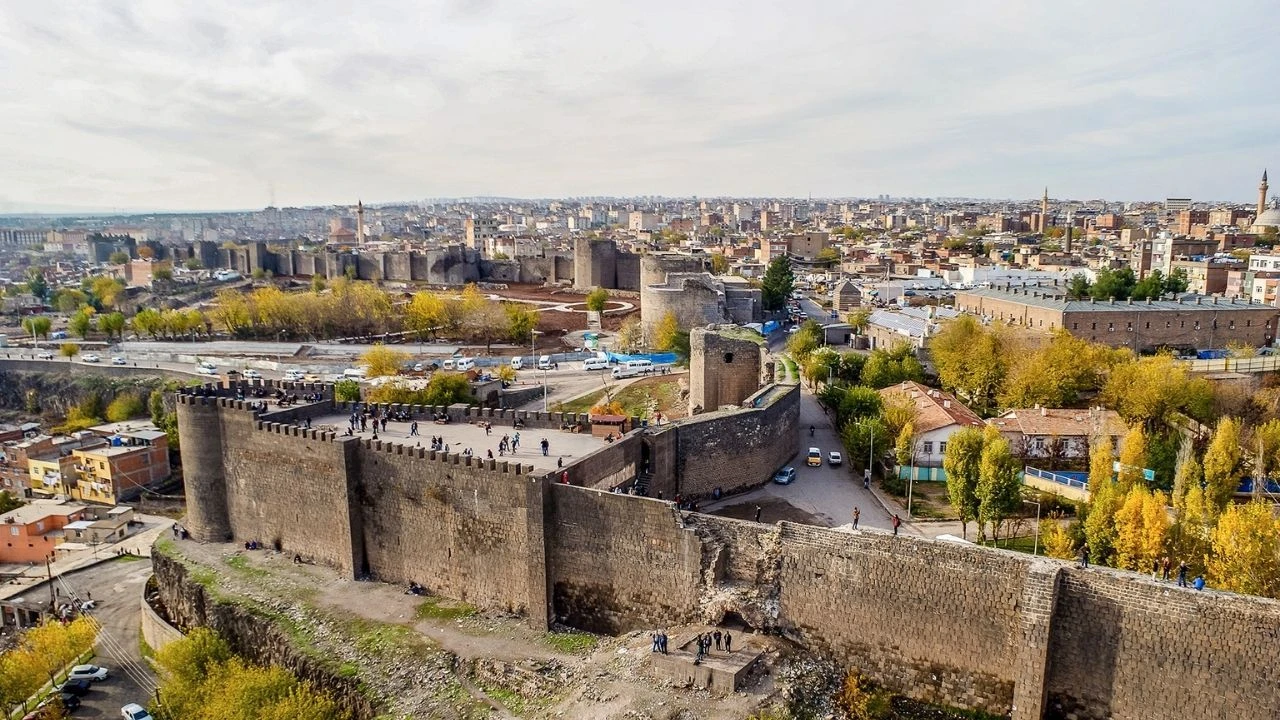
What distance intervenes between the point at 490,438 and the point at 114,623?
46.2 ft

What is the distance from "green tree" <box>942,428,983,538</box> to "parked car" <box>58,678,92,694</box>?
23.9 metres

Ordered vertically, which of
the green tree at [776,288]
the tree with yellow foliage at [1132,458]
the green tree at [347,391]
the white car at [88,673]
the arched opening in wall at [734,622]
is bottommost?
the white car at [88,673]

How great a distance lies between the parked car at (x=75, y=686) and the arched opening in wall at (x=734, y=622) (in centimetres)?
1832

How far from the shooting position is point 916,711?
51.9ft

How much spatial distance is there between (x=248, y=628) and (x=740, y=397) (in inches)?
747

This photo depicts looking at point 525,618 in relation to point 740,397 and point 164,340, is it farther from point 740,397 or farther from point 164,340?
point 164,340

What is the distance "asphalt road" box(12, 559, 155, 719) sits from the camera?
23641mm

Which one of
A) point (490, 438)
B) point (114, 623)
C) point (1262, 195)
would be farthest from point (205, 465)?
point (1262, 195)

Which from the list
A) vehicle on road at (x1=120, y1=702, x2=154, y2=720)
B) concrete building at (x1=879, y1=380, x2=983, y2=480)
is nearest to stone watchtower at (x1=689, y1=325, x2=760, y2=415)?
concrete building at (x1=879, y1=380, x2=983, y2=480)

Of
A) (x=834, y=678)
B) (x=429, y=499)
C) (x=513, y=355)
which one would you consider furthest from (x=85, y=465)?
(x=834, y=678)

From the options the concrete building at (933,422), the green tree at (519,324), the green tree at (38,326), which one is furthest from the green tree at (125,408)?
the concrete building at (933,422)

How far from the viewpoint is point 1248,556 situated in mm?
17203

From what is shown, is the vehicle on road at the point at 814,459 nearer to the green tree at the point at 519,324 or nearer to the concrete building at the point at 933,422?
the concrete building at the point at 933,422

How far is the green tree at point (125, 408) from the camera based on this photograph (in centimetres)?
5266
